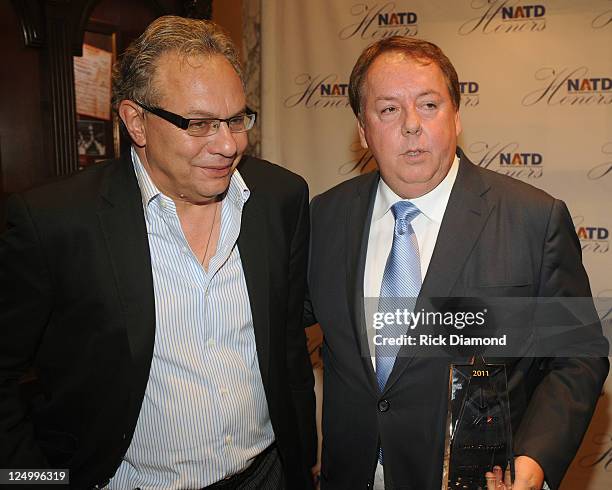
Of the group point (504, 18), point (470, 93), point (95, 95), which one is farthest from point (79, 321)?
point (504, 18)

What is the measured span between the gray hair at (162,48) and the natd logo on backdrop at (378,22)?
217cm

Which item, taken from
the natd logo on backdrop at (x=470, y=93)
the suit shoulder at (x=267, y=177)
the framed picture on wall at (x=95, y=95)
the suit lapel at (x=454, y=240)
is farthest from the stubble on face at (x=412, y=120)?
the natd logo on backdrop at (x=470, y=93)

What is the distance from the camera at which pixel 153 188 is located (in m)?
1.79

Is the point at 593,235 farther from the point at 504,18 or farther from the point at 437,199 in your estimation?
the point at 437,199

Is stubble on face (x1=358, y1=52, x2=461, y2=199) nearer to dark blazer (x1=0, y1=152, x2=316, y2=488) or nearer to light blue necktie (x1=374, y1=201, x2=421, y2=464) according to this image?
light blue necktie (x1=374, y1=201, x2=421, y2=464)

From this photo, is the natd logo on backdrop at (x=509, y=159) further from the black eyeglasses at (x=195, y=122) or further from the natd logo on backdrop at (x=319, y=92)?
the black eyeglasses at (x=195, y=122)

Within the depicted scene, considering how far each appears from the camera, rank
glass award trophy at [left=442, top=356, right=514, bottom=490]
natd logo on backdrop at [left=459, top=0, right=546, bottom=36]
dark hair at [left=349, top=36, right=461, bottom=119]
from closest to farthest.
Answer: glass award trophy at [left=442, top=356, right=514, bottom=490] < dark hair at [left=349, top=36, right=461, bottom=119] < natd logo on backdrop at [left=459, top=0, right=546, bottom=36]

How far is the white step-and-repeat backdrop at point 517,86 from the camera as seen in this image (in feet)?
11.2

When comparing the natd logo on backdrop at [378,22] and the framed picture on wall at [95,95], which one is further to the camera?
the natd logo on backdrop at [378,22]

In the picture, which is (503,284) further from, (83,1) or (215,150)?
(83,1)

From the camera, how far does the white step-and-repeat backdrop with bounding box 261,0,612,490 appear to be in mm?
3418

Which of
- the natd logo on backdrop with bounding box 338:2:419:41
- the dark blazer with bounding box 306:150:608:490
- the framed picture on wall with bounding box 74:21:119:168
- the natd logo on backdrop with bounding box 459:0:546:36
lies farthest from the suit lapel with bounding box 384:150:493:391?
the natd logo on backdrop with bounding box 338:2:419:41

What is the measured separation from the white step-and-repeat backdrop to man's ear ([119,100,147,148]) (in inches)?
86.9

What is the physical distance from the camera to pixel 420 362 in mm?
1742
